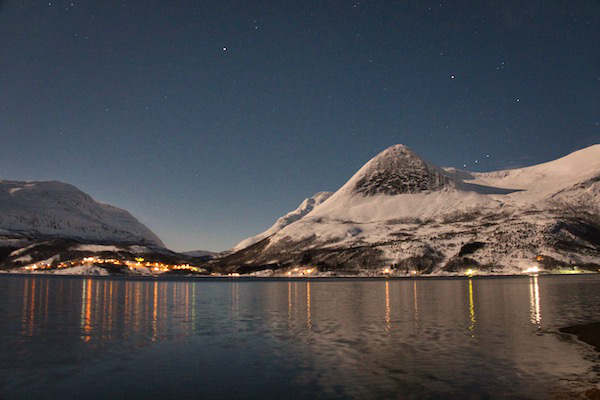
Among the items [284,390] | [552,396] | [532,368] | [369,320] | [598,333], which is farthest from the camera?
[369,320]

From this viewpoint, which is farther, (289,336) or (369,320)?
(369,320)

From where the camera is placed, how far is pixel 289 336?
37875mm

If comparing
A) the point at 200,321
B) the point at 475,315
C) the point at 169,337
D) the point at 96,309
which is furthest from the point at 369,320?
the point at 96,309

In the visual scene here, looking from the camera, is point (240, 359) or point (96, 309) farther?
point (96, 309)

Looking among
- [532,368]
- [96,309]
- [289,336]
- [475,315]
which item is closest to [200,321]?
[289,336]

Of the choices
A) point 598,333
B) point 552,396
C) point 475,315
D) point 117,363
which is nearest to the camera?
point 552,396

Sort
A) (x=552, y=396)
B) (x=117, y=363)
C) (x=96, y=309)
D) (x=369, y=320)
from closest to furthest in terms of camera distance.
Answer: (x=552, y=396)
(x=117, y=363)
(x=369, y=320)
(x=96, y=309)

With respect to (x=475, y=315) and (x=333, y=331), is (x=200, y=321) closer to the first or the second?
(x=333, y=331)

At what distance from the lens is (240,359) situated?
1140 inches

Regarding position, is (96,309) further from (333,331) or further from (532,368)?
(532,368)

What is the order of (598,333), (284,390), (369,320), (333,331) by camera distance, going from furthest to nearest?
(369,320), (333,331), (598,333), (284,390)

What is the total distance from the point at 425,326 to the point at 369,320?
6.99 m

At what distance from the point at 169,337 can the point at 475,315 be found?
105ft

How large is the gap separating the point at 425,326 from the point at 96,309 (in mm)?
41431
